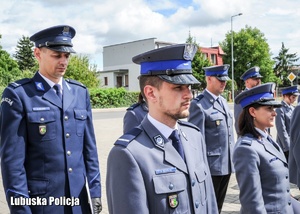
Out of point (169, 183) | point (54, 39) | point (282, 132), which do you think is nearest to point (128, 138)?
point (169, 183)

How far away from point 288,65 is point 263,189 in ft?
275

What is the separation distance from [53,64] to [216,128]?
2.42 m

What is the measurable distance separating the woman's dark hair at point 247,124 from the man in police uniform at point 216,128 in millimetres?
1330

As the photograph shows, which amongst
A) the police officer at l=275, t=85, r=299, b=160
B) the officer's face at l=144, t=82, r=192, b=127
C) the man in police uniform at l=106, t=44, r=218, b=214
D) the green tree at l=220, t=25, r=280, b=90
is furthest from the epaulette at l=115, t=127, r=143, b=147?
the green tree at l=220, t=25, r=280, b=90

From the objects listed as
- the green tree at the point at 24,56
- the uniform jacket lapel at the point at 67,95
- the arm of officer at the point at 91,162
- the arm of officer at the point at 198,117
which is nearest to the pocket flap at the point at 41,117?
the uniform jacket lapel at the point at 67,95

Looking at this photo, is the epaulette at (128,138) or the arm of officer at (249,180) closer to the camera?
the epaulette at (128,138)

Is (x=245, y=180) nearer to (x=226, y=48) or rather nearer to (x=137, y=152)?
(x=137, y=152)

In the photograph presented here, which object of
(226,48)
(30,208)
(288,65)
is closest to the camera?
(30,208)

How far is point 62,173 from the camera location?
281 centimetres

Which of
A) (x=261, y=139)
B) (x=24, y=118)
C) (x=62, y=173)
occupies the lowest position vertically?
(x=62, y=173)

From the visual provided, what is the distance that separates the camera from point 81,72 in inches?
1460

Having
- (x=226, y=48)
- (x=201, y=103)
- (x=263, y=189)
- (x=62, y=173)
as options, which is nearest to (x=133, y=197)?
(x=62, y=173)

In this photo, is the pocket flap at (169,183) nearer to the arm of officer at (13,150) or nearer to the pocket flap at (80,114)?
the arm of officer at (13,150)

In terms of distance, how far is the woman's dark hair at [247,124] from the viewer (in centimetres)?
301
